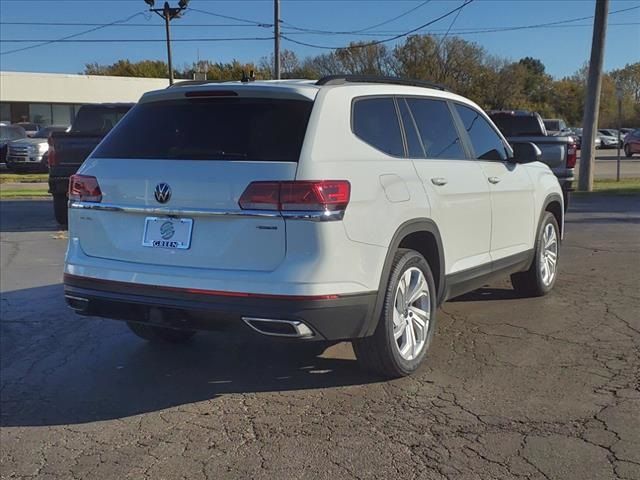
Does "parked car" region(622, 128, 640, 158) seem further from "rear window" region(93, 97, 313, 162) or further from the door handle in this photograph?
"rear window" region(93, 97, 313, 162)

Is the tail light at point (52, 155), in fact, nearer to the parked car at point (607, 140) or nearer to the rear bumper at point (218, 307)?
the rear bumper at point (218, 307)

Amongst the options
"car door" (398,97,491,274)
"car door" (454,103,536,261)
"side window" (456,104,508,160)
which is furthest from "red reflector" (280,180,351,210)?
"side window" (456,104,508,160)

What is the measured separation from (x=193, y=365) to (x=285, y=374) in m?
0.71

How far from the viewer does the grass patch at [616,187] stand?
58.3ft

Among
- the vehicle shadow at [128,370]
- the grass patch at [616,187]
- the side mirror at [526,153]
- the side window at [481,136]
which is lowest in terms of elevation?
the vehicle shadow at [128,370]

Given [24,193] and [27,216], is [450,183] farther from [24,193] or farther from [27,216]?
[24,193]

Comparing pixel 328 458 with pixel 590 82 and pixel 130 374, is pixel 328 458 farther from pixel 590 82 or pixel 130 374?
pixel 590 82

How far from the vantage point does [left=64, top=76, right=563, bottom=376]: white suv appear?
396cm

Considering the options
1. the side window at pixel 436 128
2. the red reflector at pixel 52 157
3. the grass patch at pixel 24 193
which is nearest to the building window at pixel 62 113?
the grass patch at pixel 24 193

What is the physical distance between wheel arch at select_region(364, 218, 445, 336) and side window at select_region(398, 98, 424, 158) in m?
0.49

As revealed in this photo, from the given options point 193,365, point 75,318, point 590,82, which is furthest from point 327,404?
point 590,82

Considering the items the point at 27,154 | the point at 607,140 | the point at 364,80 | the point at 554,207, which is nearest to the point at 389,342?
the point at 364,80

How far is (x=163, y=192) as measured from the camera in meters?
4.22

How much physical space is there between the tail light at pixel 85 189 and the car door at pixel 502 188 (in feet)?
9.47
